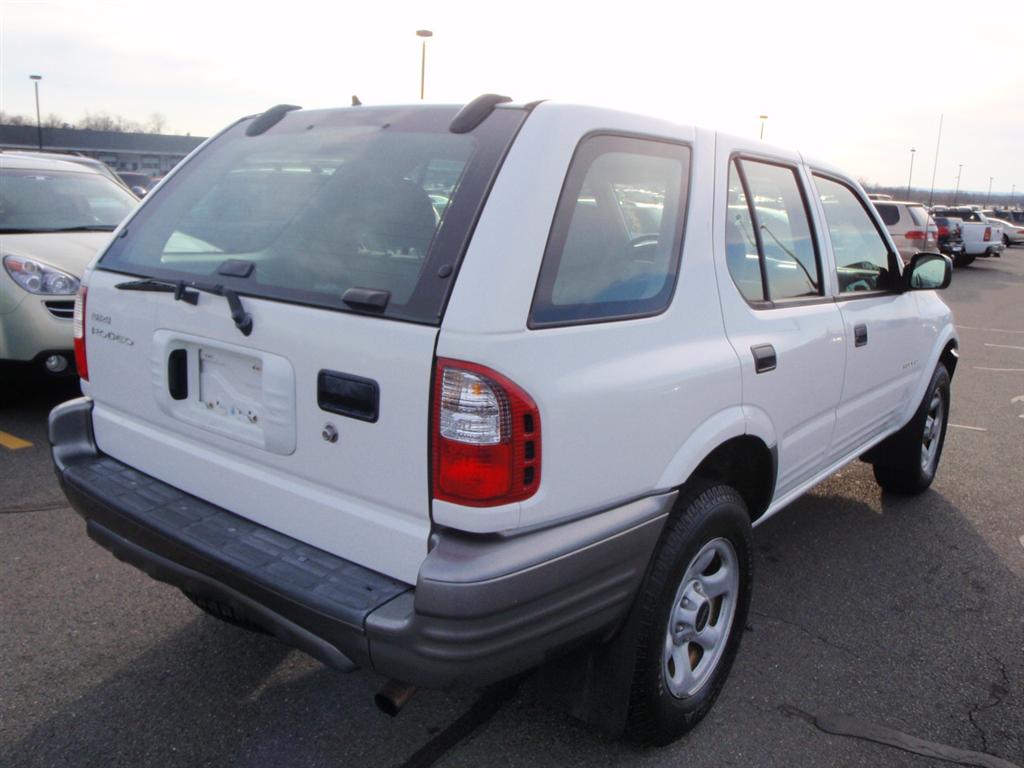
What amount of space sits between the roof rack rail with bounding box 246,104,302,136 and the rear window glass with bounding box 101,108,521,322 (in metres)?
0.04

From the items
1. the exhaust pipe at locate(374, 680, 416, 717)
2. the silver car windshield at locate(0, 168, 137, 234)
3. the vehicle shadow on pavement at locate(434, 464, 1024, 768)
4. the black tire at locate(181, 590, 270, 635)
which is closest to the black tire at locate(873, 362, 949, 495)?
the vehicle shadow on pavement at locate(434, 464, 1024, 768)

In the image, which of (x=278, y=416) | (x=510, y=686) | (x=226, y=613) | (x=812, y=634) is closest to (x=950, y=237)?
(x=812, y=634)

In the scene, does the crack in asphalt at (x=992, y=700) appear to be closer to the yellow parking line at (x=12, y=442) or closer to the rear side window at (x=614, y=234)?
the rear side window at (x=614, y=234)

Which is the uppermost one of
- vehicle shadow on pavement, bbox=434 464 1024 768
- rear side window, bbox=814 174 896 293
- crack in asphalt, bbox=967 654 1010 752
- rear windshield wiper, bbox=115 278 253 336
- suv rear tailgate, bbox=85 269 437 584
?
rear side window, bbox=814 174 896 293

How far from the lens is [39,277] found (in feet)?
18.4

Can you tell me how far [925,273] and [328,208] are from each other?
283 cm

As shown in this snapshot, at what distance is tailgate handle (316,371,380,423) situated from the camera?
2084mm

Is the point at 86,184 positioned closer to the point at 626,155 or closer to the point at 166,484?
the point at 166,484

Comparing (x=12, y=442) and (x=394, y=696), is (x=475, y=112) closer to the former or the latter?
(x=394, y=696)

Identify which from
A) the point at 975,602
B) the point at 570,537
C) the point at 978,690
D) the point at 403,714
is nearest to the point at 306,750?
the point at 403,714

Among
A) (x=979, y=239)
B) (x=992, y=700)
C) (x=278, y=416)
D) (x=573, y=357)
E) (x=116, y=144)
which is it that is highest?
(x=116, y=144)

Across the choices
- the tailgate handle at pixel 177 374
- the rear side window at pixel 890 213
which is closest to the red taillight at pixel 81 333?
Answer: the tailgate handle at pixel 177 374

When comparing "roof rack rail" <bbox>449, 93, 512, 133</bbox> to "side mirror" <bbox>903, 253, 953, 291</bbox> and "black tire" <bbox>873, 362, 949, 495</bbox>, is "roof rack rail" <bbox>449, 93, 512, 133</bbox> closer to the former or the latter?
"side mirror" <bbox>903, 253, 953, 291</bbox>

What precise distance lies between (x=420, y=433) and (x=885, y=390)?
9.01ft
